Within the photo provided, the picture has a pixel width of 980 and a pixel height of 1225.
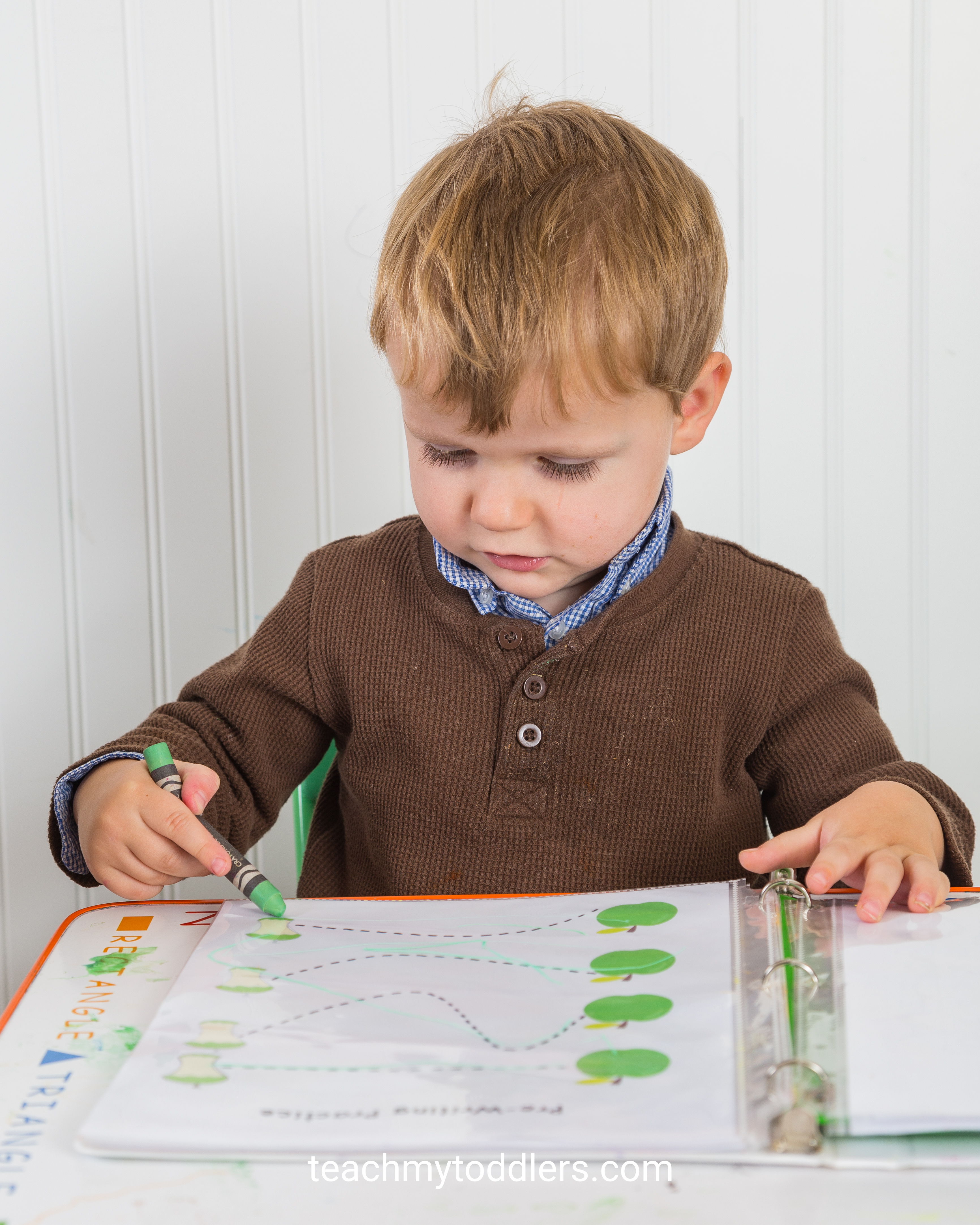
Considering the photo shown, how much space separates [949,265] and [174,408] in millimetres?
751

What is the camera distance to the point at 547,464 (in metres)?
0.69

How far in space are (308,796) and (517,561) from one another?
0.31 meters

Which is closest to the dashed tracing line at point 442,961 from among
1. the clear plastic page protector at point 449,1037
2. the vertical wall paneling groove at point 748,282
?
the clear plastic page protector at point 449,1037

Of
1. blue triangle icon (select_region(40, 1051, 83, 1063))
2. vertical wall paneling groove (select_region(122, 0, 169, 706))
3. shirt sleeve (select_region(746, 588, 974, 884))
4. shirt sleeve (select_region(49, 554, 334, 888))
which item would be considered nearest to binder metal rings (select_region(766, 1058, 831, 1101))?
blue triangle icon (select_region(40, 1051, 83, 1063))

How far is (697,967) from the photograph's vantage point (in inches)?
19.3

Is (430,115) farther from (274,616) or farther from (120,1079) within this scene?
(120,1079)

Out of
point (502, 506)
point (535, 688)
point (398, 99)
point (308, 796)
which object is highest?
point (398, 99)

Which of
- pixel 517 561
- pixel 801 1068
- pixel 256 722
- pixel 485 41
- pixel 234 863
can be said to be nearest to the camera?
pixel 801 1068

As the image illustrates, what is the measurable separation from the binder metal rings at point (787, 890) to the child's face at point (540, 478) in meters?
0.24

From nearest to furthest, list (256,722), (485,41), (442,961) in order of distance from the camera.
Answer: (442,961)
(256,722)
(485,41)

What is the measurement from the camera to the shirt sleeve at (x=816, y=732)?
2.54 feet

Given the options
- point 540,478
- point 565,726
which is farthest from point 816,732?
point 540,478

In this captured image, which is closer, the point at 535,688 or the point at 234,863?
the point at 234,863

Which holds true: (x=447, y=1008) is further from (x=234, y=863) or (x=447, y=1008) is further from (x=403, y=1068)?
(x=234, y=863)
